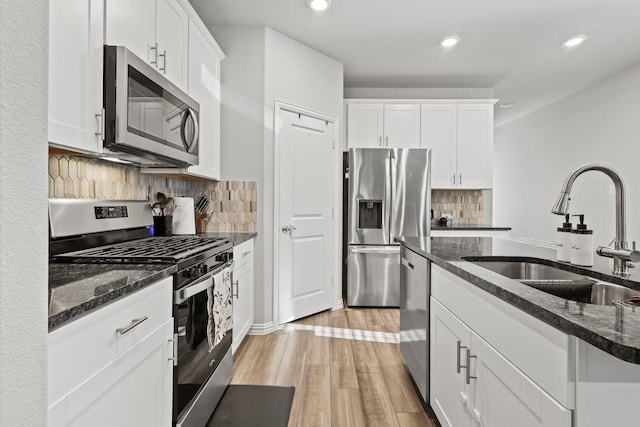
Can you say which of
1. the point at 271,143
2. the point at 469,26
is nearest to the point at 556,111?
the point at 469,26

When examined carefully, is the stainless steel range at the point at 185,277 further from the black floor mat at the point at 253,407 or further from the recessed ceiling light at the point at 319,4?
the recessed ceiling light at the point at 319,4

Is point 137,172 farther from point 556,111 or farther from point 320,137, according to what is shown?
point 556,111

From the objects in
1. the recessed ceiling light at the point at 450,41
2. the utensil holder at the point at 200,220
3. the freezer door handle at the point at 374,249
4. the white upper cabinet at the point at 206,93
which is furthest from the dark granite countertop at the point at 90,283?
the recessed ceiling light at the point at 450,41

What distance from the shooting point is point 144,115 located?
5.94ft

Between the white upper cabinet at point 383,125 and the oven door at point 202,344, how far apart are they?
278cm

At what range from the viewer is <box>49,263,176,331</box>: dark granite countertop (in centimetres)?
88

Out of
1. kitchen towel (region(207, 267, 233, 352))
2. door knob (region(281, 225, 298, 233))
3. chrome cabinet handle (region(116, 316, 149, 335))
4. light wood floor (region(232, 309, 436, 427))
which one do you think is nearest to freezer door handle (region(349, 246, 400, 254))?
light wood floor (region(232, 309, 436, 427))

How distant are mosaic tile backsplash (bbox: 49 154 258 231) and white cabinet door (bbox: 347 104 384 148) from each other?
169cm

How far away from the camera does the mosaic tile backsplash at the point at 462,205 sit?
4934 millimetres

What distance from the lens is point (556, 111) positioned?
597 cm

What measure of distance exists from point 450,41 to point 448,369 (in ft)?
10.3

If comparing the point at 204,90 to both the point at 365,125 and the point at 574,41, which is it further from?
the point at 574,41

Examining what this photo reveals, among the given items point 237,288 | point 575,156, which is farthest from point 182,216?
point 575,156

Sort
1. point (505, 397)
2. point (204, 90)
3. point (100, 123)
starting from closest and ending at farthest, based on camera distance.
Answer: point (505, 397), point (100, 123), point (204, 90)
